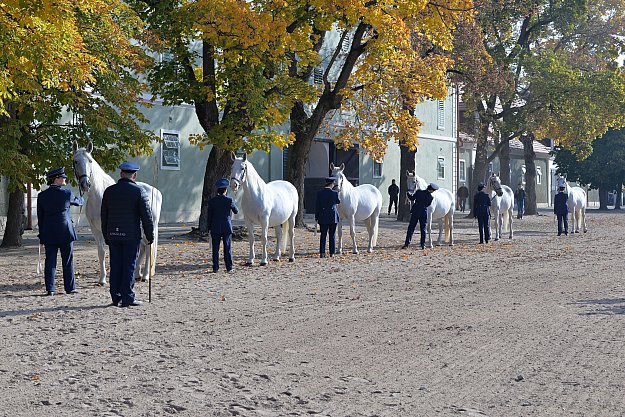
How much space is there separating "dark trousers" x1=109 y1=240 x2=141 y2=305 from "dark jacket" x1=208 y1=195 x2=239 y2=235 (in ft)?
16.7

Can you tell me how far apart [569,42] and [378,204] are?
31564 millimetres

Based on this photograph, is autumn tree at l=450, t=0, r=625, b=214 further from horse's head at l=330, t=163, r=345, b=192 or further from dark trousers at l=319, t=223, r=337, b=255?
dark trousers at l=319, t=223, r=337, b=255

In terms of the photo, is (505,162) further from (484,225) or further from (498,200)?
(484,225)

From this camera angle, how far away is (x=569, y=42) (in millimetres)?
52969

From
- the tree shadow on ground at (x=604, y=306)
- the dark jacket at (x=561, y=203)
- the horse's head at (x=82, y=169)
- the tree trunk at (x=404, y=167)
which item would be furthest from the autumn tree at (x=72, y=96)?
the tree trunk at (x=404, y=167)

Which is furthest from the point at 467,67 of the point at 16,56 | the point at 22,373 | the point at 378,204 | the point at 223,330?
the point at 22,373

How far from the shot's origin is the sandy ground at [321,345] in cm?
730

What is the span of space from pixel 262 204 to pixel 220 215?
6.35ft

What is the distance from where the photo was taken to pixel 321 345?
388 inches

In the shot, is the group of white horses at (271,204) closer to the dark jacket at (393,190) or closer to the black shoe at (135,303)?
the black shoe at (135,303)

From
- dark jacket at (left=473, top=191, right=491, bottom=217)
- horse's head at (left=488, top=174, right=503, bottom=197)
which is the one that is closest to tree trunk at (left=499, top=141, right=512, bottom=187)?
horse's head at (left=488, top=174, right=503, bottom=197)

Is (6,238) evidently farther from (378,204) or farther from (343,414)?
(343,414)

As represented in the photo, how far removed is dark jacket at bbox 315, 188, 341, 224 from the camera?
22266 mm

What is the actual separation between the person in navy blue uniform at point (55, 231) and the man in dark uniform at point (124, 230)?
4.56ft
